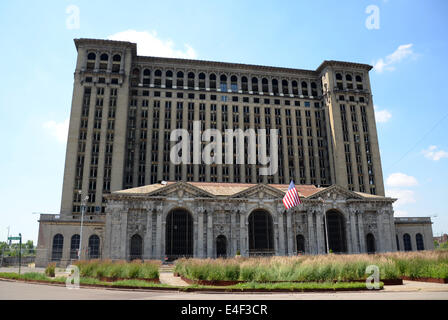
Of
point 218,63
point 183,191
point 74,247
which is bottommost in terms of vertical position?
point 74,247

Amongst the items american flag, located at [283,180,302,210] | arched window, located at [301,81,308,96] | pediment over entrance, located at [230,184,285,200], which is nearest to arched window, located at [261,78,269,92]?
arched window, located at [301,81,308,96]

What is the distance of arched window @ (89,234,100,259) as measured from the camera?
2618 inches

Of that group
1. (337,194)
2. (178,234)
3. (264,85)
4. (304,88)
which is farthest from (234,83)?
(178,234)

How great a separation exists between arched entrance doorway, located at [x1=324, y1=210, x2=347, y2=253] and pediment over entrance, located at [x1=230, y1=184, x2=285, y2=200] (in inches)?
461

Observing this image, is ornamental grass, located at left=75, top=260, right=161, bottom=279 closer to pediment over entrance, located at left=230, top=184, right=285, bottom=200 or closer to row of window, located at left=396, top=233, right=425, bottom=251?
pediment over entrance, located at left=230, top=184, right=285, bottom=200

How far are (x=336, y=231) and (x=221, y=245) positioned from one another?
23.3m

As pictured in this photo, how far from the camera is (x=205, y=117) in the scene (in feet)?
324

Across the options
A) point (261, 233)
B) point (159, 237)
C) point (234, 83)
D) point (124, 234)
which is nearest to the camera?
point (124, 234)

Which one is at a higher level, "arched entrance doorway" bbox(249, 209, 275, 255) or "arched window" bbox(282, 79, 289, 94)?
"arched window" bbox(282, 79, 289, 94)

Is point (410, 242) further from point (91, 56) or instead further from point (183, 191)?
point (91, 56)

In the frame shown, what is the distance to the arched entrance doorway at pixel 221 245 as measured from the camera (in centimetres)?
5878

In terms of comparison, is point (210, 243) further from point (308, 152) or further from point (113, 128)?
point (308, 152)

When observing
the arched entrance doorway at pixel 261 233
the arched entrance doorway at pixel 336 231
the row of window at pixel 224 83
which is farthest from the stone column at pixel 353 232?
the row of window at pixel 224 83

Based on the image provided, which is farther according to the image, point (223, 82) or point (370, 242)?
point (223, 82)
